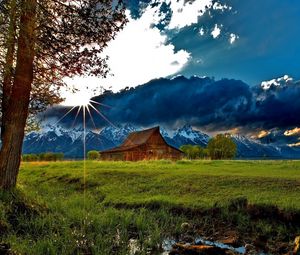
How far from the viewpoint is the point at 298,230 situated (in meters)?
9.44

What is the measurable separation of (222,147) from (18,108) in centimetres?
9950

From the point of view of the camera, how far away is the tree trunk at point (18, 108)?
1076 cm

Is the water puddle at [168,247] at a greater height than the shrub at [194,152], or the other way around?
the shrub at [194,152]

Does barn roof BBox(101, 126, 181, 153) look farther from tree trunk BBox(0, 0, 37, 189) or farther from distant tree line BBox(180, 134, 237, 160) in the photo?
tree trunk BBox(0, 0, 37, 189)

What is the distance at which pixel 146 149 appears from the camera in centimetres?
6194

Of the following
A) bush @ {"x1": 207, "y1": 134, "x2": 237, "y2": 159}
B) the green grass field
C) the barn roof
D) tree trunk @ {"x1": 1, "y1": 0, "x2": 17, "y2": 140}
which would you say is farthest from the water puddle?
bush @ {"x1": 207, "y1": 134, "x2": 237, "y2": 159}

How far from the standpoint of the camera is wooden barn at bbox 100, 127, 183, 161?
6056 centimetres

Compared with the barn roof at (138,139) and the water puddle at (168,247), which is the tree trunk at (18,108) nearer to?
the water puddle at (168,247)

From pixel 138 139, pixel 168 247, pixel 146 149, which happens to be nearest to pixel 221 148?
pixel 138 139

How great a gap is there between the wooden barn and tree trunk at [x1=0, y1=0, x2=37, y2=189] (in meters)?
48.1

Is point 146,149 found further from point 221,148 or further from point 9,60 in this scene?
point 9,60

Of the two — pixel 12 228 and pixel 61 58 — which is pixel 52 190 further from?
pixel 12 228

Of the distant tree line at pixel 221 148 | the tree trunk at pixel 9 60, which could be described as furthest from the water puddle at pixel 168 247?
the distant tree line at pixel 221 148

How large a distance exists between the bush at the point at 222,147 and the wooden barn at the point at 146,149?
4148 cm
